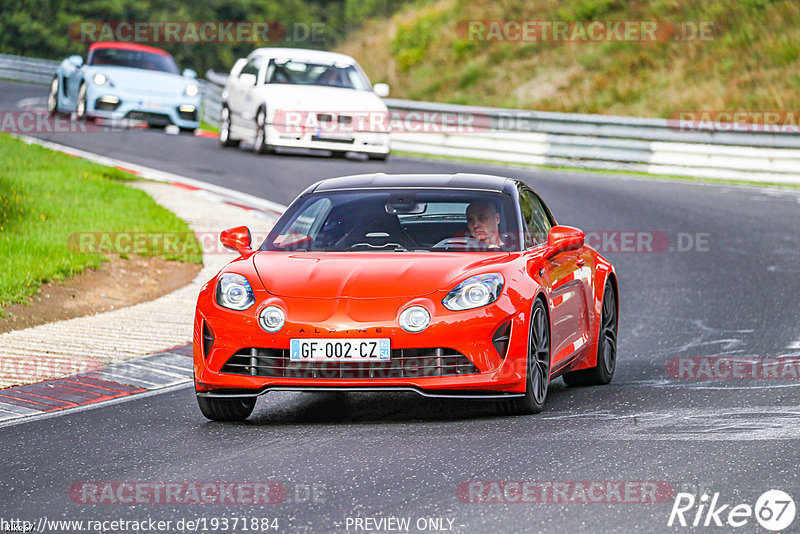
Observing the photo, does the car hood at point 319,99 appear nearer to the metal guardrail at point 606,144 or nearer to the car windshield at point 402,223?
the metal guardrail at point 606,144

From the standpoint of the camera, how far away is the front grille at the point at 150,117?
970 inches

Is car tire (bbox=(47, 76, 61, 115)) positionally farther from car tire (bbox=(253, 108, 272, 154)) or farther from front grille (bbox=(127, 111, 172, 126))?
car tire (bbox=(253, 108, 272, 154))

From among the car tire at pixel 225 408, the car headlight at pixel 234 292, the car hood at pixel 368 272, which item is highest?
the car hood at pixel 368 272

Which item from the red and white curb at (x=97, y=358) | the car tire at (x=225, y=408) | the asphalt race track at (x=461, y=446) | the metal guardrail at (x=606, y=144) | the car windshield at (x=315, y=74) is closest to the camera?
the asphalt race track at (x=461, y=446)

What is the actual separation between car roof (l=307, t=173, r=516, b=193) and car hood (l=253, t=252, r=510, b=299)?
2.59 ft

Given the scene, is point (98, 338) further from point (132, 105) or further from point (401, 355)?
point (132, 105)

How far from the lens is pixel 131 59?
25.8 metres

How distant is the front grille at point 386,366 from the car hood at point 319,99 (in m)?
14.3

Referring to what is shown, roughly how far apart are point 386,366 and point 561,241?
5.60 ft

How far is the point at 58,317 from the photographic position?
11.5 m

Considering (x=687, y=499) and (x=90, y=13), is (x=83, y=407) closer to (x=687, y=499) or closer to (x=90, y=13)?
(x=687, y=499)

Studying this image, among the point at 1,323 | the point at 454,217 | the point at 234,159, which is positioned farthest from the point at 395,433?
the point at 234,159

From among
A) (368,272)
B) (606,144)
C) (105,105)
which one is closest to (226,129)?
(105,105)

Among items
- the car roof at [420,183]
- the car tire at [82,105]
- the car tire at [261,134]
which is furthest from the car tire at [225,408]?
the car tire at [82,105]
